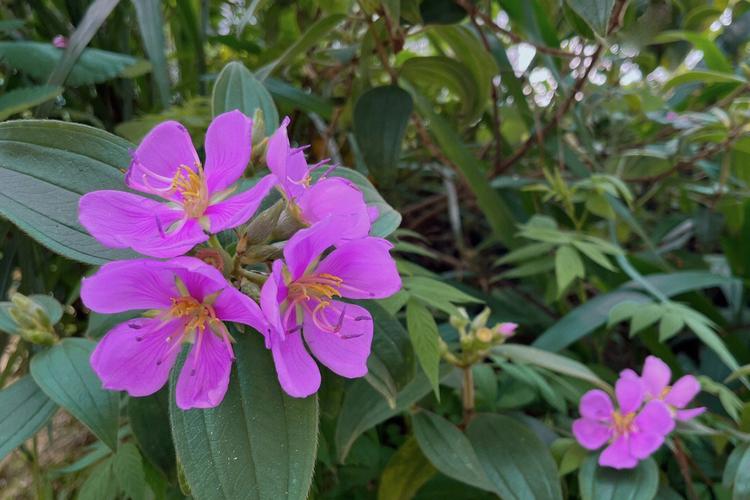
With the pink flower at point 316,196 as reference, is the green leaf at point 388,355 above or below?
below

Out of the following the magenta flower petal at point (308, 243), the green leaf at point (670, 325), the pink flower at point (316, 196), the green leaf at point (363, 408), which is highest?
the pink flower at point (316, 196)

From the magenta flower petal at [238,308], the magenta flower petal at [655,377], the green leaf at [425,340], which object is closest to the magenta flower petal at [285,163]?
the magenta flower petal at [238,308]

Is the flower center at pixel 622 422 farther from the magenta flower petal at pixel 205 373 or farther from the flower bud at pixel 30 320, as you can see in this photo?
the flower bud at pixel 30 320

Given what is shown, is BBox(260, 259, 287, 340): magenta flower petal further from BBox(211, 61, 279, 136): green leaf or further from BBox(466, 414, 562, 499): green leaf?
BBox(466, 414, 562, 499): green leaf

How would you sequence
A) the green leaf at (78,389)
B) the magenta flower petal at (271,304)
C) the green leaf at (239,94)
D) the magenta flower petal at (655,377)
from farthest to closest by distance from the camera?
the magenta flower petal at (655,377) < the green leaf at (239,94) < the green leaf at (78,389) < the magenta flower petal at (271,304)

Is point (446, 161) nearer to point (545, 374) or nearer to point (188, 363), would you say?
point (545, 374)

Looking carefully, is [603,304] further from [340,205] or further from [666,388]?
[340,205]

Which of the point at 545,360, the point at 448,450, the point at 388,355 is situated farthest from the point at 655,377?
the point at 388,355
